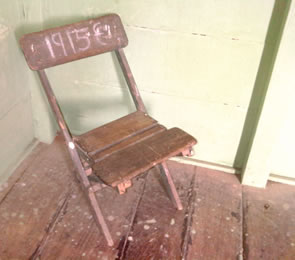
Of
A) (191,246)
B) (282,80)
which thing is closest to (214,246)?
(191,246)

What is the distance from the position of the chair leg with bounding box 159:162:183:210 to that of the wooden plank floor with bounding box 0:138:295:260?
1.8 inches

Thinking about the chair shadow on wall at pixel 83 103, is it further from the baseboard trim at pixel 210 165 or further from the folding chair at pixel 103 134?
the baseboard trim at pixel 210 165

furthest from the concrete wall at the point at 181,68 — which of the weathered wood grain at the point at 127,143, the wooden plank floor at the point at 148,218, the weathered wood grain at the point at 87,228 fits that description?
the weathered wood grain at the point at 87,228

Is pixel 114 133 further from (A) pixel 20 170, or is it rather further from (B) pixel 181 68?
(A) pixel 20 170

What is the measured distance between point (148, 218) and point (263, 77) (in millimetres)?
1000

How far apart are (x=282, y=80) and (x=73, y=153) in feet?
3.67

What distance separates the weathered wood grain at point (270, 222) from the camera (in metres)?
1.72

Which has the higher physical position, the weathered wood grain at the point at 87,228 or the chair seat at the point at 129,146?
the chair seat at the point at 129,146

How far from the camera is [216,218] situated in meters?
1.87

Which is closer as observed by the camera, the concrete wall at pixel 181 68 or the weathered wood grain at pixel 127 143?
the weathered wood grain at pixel 127 143

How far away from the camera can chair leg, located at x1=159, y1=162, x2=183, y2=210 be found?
1863 millimetres

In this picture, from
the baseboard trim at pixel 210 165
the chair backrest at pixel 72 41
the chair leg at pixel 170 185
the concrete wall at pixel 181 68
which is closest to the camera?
the chair backrest at pixel 72 41

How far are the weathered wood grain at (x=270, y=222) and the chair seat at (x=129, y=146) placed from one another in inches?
25.5

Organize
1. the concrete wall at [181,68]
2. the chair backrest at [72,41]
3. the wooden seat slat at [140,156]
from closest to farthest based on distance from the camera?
the wooden seat slat at [140,156], the chair backrest at [72,41], the concrete wall at [181,68]
